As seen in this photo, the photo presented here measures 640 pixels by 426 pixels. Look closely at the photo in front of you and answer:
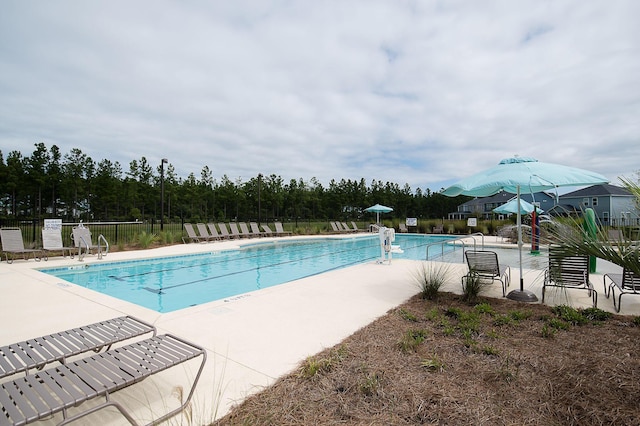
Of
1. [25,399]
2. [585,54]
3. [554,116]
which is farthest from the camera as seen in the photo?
[554,116]

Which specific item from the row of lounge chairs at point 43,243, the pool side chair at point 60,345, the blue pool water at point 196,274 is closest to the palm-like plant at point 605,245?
the pool side chair at point 60,345

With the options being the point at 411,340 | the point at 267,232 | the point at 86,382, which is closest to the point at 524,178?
the point at 411,340

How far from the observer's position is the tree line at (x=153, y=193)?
24.5m

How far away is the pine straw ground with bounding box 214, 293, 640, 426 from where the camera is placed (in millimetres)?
2037

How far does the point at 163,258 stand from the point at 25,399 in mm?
9635

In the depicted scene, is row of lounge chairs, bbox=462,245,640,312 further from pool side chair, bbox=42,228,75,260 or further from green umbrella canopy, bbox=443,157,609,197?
pool side chair, bbox=42,228,75,260

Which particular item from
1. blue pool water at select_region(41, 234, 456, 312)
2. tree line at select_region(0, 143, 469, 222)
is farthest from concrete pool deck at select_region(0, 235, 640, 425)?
tree line at select_region(0, 143, 469, 222)

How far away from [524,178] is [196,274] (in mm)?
7863

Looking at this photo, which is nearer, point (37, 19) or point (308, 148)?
point (37, 19)

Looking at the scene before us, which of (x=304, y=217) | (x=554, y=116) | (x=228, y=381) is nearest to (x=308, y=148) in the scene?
(x=304, y=217)

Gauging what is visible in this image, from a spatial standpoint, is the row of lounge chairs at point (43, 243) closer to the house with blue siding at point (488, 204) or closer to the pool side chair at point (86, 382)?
the pool side chair at point (86, 382)

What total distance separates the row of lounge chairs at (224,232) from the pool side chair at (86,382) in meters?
13.4

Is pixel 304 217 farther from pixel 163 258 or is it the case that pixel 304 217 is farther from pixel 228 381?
pixel 228 381

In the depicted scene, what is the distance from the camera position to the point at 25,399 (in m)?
1.65
